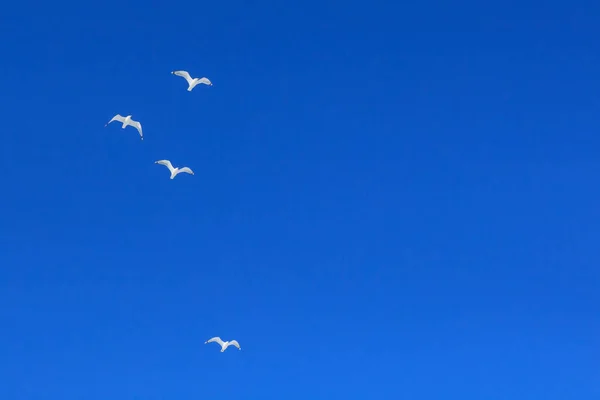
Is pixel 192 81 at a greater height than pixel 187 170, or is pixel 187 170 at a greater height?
pixel 192 81

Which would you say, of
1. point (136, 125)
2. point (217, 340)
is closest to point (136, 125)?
point (136, 125)

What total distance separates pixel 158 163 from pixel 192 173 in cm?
160

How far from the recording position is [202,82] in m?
37.9

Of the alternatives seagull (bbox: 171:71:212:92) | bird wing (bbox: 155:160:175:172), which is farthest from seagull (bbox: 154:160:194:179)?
seagull (bbox: 171:71:212:92)

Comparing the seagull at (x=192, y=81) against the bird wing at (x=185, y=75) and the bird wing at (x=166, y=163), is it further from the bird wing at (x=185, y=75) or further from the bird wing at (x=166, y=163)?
the bird wing at (x=166, y=163)

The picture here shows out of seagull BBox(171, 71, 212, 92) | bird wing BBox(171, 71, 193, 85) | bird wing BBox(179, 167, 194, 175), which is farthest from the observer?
bird wing BBox(179, 167, 194, 175)

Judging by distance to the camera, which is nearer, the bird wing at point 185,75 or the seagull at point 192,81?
the bird wing at point 185,75

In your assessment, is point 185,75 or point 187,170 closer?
point 185,75

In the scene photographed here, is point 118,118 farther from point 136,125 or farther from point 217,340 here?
point 217,340

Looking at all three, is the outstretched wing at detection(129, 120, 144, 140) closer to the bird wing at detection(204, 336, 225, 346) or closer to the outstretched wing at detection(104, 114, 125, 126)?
the outstretched wing at detection(104, 114, 125, 126)

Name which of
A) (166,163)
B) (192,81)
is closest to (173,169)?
(166,163)

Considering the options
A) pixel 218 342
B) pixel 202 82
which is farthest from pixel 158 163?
pixel 218 342

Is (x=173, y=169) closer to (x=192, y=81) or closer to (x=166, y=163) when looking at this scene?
(x=166, y=163)

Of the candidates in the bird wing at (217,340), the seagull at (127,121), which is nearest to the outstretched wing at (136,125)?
the seagull at (127,121)
